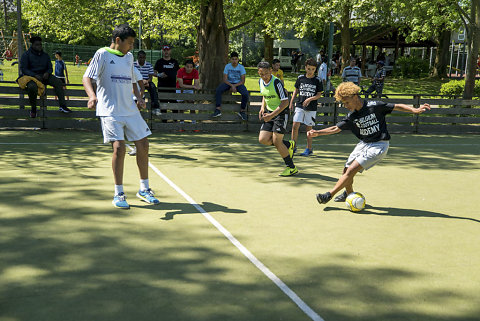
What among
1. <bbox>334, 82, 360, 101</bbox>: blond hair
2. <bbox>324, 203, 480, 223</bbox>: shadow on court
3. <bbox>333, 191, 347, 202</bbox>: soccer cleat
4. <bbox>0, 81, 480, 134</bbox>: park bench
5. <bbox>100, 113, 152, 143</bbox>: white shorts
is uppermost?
<bbox>334, 82, 360, 101</bbox>: blond hair

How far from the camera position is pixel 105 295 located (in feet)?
13.6

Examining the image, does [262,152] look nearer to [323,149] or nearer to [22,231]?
[323,149]

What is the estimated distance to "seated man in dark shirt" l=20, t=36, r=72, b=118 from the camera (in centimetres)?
1362

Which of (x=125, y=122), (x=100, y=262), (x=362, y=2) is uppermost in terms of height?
(x=362, y=2)

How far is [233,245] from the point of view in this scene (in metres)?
5.45

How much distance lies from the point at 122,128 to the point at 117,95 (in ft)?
1.36

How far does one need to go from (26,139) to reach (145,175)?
672 cm

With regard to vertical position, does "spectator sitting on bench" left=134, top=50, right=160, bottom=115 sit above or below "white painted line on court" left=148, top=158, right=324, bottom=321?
above

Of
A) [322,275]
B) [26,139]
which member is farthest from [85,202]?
Result: [26,139]

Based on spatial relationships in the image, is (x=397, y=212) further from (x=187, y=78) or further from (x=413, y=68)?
(x=413, y=68)

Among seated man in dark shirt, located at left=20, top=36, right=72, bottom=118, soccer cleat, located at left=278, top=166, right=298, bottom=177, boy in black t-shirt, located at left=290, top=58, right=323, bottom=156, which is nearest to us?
soccer cleat, located at left=278, top=166, right=298, bottom=177

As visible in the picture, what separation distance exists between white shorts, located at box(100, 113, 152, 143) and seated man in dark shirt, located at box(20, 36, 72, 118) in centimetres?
802

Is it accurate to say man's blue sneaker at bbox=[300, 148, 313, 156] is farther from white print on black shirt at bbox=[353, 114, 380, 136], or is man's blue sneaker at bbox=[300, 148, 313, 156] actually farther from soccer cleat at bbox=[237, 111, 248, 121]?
white print on black shirt at bbox=[353, 114, 380, 136]

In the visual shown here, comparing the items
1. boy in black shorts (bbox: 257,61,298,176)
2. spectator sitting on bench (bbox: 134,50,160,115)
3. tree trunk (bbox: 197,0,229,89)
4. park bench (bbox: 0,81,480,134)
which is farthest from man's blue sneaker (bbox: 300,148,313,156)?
tree trunk (bbox: 197,0,229,89)
